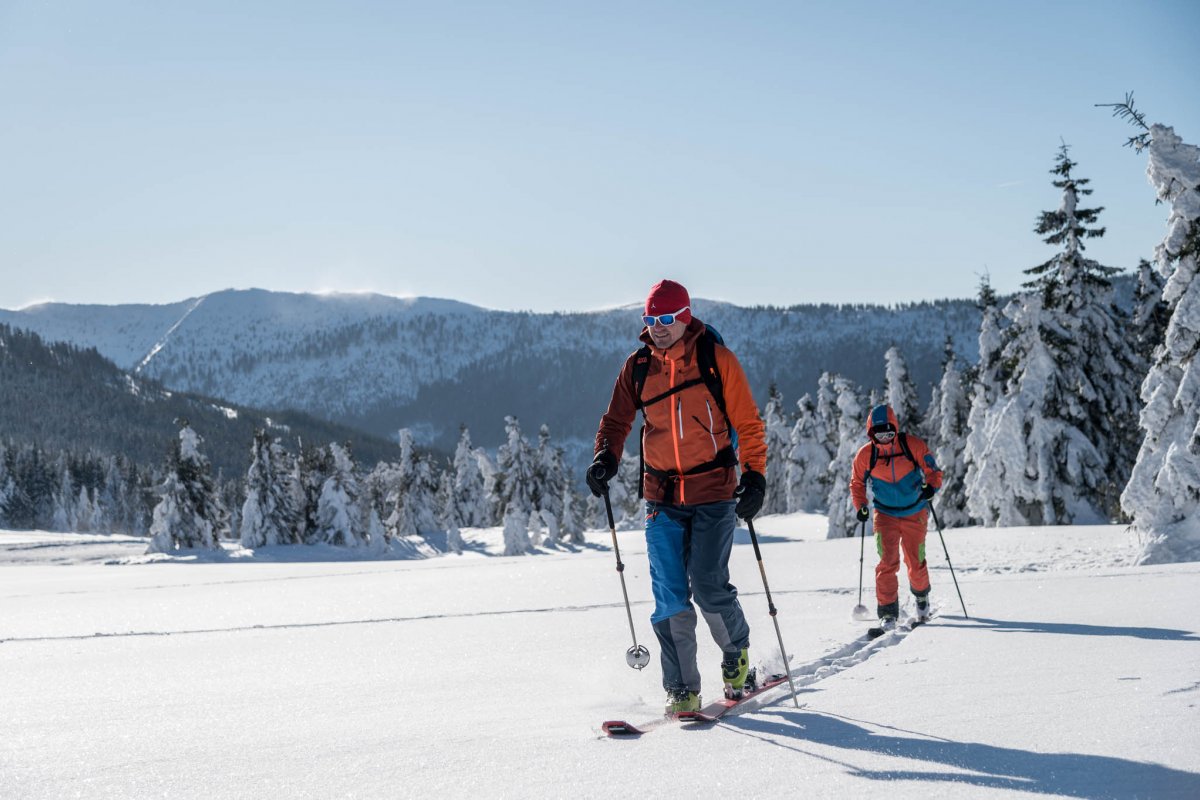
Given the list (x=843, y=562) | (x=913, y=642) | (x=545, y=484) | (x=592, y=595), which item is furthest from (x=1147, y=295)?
(x=545, y=484)

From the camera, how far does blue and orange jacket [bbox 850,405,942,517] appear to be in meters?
8.77

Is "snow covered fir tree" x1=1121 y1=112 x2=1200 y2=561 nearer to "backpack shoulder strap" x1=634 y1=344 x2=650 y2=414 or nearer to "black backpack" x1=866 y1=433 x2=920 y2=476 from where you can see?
"black backpack" x1=866 y1=433 x2=920 y2=476

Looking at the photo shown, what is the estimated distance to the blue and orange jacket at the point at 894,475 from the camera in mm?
8773

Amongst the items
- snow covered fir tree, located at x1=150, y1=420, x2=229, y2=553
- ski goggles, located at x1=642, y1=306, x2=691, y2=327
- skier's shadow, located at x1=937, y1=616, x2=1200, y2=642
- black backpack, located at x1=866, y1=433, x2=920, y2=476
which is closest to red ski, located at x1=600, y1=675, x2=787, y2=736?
ski goggles, located at x1=642, y1=306, x2=691, y2=327

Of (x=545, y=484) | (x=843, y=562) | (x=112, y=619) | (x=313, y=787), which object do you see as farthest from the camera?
(x=545, y=484)

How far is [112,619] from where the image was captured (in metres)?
11.2

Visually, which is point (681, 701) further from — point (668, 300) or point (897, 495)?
point (897, 495)

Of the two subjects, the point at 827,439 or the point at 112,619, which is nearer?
the point at 112,619

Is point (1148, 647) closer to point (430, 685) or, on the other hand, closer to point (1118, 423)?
point (430, 685)

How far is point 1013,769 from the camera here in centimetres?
339

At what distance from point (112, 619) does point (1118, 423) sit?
27337 millimetres

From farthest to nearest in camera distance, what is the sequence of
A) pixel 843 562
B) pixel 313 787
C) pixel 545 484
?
1. pixel 545 484
2. pixel 843 562
3. pixel 313 787

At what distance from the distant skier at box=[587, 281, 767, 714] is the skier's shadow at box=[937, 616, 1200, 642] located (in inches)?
119

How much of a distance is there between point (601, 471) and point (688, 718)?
145 centimetres
